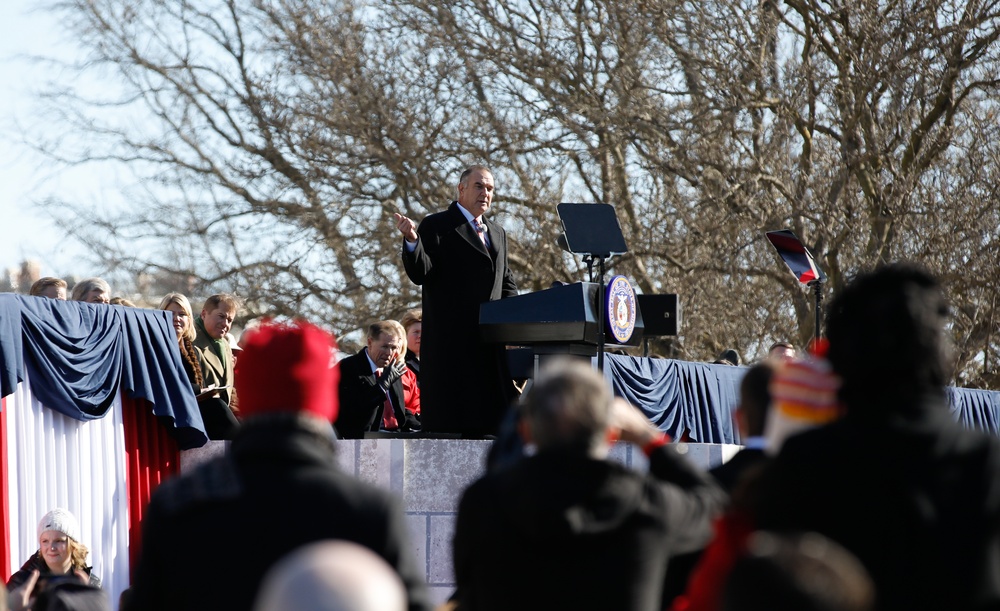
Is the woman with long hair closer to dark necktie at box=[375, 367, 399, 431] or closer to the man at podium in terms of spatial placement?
dark necktie at box=[375, 367, 399, 431]

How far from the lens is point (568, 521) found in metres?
2.57

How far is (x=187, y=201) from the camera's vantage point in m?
17.5

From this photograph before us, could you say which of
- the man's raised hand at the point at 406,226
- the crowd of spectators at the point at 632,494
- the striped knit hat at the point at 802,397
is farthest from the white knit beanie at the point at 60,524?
the striped knit hat at the point at 802,397

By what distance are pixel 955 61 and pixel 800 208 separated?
2394 mm

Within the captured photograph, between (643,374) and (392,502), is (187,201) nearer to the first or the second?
(643,374)

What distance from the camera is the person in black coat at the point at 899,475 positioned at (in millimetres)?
2240

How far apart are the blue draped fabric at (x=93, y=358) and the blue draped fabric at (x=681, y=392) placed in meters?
2.85

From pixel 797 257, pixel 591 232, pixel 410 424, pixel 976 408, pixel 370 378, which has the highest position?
pixel 591 232

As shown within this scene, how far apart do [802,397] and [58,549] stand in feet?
13.4

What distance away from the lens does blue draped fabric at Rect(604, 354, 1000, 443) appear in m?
9.33

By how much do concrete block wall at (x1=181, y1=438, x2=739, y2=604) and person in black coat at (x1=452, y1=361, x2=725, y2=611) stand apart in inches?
173

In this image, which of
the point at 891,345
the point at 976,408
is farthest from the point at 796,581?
the point at 976,408

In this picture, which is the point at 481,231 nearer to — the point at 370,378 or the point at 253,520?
the point at 370,378

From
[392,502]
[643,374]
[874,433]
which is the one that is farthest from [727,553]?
[643,374]
